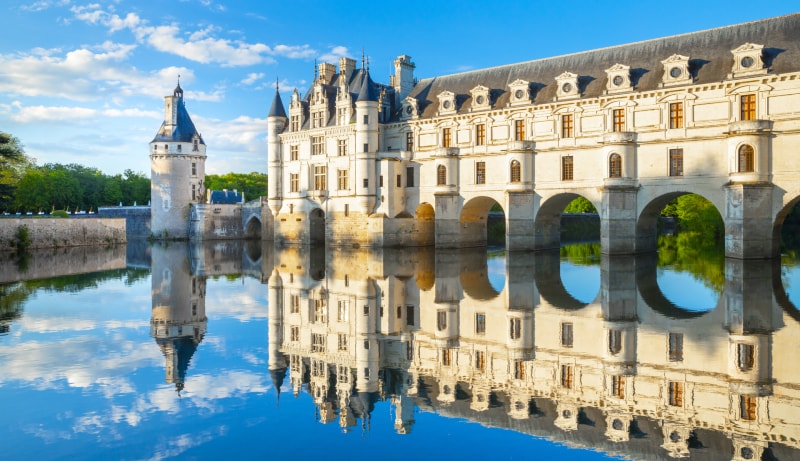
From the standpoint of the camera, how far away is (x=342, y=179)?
4469 centimetres

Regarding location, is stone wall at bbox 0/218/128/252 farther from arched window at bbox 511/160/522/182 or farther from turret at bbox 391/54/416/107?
arched window at bbox 511/160/522/182

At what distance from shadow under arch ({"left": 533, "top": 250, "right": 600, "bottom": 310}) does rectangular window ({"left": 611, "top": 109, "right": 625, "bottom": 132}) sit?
7619 millimetres

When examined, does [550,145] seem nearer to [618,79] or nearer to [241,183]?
[618,79]

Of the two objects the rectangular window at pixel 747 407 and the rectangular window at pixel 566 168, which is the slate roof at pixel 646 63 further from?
the rectangular window at pixel 747 407

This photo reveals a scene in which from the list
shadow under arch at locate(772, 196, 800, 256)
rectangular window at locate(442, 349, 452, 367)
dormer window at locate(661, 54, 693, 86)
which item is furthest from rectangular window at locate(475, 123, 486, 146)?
rectangular window at locate(442, 349, 452, 367)

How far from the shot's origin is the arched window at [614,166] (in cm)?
3198

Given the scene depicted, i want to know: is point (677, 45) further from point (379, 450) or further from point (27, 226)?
point (27, 226)

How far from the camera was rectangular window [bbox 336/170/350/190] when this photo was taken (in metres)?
A: 44.3

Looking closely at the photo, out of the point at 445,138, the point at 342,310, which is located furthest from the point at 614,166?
the point at 342,310

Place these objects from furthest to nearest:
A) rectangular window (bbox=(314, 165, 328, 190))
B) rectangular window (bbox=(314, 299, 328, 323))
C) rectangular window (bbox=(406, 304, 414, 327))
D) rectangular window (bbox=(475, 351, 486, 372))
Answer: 1. rectangular window (bbox=(314, 165, 328, 190))
2. rectangular window (bbox=(314, 299, 328, 323))
3. rectangular window (bbox=(406, 304, 414, 327))
4. rectangular window (bbox=(475, 351, 486, 372))

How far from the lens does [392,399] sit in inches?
383

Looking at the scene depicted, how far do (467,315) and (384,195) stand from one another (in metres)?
25.9

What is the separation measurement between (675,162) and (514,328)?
20.4m

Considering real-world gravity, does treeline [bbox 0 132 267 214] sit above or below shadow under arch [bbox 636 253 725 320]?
above
